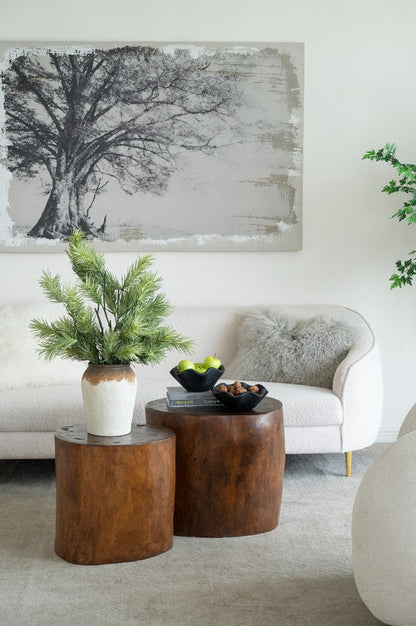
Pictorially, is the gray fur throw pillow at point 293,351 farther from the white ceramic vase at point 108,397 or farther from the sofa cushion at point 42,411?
the white ceramic vase at point 108,397

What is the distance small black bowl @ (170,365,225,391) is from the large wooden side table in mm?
153

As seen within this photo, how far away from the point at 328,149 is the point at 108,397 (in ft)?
8.03

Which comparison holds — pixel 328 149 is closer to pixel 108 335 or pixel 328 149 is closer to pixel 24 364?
pixel 24 364

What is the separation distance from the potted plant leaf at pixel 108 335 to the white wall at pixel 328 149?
1.76 meters

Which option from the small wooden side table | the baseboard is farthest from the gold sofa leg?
the small wooden side table

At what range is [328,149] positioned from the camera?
4.57 m

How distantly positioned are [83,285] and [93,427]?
50cm

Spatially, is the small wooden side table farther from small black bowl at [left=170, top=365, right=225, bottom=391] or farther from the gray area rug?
small black bowl at [left=170, top=365, right=225, bottom=391]

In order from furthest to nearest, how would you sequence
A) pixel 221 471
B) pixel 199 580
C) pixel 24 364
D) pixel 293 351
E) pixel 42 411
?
pixel 293 351 → pixel 24 364 → pixel 42 411 → pixel 221 471 → pixel 199 580

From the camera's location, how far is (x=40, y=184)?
4.45 metres

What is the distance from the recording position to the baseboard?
461cm

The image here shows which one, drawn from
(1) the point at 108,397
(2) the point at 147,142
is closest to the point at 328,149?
(2) the point at 147,142

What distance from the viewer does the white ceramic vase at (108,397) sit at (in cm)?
271

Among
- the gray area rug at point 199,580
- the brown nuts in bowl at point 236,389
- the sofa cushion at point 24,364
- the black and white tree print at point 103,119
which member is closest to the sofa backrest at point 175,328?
the sofa cushion at point 24,364
